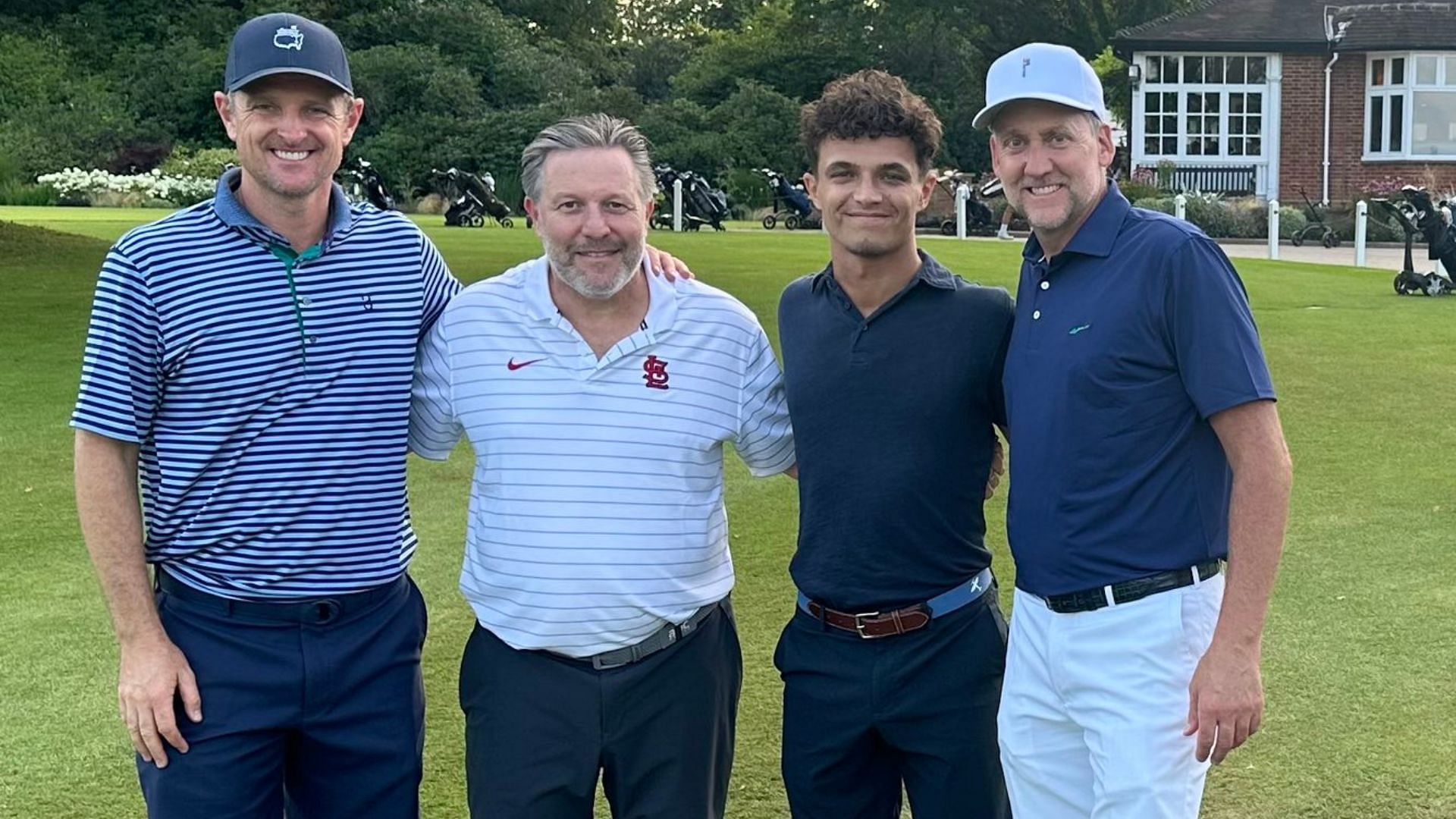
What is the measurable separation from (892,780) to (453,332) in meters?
1.40

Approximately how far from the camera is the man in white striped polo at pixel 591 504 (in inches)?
123

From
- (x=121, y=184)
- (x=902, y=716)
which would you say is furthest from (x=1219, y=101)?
(x=902, y=716)

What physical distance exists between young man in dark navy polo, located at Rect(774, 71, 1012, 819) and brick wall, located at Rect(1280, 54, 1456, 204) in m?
31.2

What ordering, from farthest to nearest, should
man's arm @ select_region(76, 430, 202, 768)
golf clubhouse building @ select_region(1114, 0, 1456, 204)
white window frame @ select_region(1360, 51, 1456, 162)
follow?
golf clubhouse building @ select_region(1114, 0, 1456, 204) → white window frame @ select_region(1360, 51, 1456, 162) → man's arm @ select_region(76, 430, 202, 768)

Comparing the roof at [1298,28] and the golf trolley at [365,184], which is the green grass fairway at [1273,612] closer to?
the golf trolley at [365,184]

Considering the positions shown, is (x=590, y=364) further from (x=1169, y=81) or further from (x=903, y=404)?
(x=1169, y=81)

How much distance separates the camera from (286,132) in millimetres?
3064

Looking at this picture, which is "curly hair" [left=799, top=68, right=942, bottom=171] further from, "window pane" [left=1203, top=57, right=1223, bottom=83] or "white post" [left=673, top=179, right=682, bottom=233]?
"window pane" [left=1203, top=57, right=1223, bottom=83]

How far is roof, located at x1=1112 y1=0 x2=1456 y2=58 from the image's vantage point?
105 feet

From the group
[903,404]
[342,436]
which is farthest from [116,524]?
[903,404]

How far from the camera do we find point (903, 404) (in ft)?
10.5

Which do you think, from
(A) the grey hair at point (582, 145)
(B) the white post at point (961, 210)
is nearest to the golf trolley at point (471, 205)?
(B) the white post at point (961, 210)

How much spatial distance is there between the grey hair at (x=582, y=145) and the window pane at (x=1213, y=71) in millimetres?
31985

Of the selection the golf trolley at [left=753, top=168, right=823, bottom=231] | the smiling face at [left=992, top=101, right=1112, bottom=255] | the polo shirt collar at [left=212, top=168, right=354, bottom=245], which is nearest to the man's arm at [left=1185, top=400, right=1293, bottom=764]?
the smiling face at [left=992, top=101, right=1112, bottom=255]
